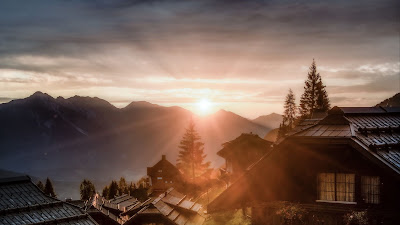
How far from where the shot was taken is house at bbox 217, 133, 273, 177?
68875 mm

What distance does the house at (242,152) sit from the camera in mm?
68875

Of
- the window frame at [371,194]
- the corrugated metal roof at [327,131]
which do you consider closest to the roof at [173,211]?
the corrugated metal roof at [327,131]

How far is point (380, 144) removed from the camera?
60.7 ft

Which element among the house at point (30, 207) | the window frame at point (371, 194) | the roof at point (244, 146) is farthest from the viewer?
the roof at point (244, 146)

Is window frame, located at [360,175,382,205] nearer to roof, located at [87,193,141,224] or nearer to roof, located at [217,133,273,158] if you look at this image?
roof, located at [87,193,141,224]

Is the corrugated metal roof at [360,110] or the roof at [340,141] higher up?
the corrugated metal roof at [360,110]

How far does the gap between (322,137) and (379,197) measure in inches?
135

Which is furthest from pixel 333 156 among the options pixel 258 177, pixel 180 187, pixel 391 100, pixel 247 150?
pixel 391 100

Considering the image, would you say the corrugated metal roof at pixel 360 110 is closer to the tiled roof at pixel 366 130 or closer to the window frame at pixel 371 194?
the tiled roof at pixel 366 130

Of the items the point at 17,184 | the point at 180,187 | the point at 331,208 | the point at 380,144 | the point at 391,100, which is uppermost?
the point at 391,100

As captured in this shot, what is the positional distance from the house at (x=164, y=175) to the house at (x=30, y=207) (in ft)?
156

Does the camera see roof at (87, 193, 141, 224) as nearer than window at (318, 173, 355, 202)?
No

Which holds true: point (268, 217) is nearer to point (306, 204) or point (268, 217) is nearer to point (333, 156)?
point (306, 204)

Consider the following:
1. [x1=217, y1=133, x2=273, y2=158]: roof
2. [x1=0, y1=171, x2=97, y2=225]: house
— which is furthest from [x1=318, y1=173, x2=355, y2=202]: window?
[x1=217, y1=133, x2=273, y2=158]: roof
